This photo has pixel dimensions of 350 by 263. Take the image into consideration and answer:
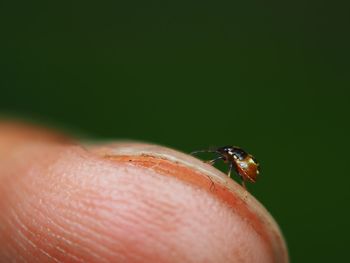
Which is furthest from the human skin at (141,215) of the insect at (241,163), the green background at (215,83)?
the green background at (215,83)

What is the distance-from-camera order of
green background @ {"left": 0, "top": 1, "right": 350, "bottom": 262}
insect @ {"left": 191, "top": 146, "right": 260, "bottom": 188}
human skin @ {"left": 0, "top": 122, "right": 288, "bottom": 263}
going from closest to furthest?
human skin @ {"left": 0, "top": 122, "right": 288, "bottom": 263}, insect @ {"left": 191, "top": 146, "right": 260, "bottom": 188}, green background @ {"left": 0, "top": 1, "right": 350, "bottom": 262}

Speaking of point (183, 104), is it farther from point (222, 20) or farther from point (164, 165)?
point (164, 165)

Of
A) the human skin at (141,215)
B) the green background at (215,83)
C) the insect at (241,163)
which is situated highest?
the green background at (215,83)

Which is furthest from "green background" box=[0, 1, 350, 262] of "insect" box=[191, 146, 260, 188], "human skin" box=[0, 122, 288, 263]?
"human skin" box=[0, 122, 288, 263]

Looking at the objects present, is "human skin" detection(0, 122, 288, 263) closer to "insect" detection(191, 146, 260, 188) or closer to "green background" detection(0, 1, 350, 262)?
"insect" detection(191, 146, 260, 188)

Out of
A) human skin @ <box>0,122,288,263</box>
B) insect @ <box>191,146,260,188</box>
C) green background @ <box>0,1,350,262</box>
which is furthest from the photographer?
green background @ <box>0,1,350,262</box>

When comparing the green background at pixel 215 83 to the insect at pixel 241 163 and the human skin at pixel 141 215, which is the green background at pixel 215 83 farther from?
the human skin at pixel 141 215
